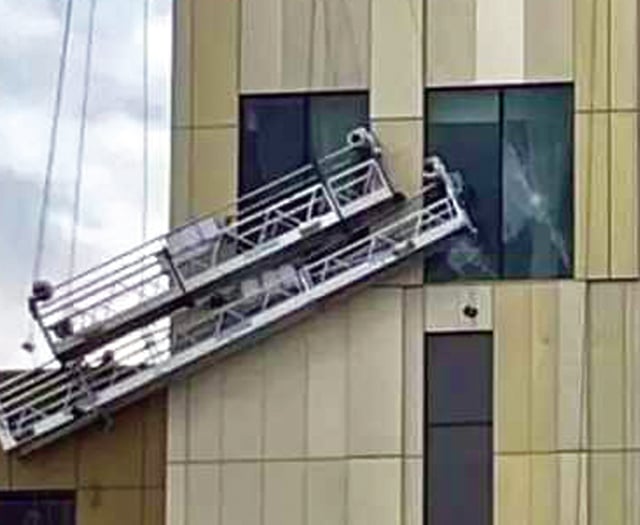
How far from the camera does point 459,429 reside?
33.2 meters

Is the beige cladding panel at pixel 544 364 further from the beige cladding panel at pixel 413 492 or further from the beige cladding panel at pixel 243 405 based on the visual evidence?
the beige cladding panel at pixel 243 405

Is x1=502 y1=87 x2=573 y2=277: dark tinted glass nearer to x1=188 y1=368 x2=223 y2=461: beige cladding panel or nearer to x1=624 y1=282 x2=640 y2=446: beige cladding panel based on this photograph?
x1=624 y1=282 x2=640 y2=446: beige cladding panel

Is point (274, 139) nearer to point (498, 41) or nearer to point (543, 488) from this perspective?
point (498, 41)

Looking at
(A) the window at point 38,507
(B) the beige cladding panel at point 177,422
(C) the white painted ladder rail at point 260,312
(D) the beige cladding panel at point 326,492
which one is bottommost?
(A) the window at point 38,507

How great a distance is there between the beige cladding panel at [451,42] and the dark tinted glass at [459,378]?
3.28 metres

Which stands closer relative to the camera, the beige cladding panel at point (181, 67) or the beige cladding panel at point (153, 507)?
the beige cladding panel at point (181, 67)

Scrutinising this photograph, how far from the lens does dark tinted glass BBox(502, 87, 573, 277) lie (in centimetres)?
3338

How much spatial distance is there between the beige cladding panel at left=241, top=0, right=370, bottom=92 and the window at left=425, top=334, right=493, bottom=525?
142 inches

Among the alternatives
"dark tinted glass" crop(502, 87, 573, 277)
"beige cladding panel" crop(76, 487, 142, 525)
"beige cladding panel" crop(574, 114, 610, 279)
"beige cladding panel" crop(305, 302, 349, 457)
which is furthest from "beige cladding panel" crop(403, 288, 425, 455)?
"beige cladding panel" crop(76, 487, 142, 525)

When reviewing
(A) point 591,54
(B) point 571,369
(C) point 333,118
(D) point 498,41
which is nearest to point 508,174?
(D) point 498,41

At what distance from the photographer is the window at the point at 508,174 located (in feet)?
110

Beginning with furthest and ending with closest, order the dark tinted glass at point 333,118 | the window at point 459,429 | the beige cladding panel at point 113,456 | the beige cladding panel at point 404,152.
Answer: the beige cladding panel at point 113,456
the dark tinted glass at point 333,118
the beige cladding panel at point 404,152
the window at point 459,429

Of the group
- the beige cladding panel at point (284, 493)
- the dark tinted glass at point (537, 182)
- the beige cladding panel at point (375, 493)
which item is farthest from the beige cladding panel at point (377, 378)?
the dark tinted glass at point (537, 182)

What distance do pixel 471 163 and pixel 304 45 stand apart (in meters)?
2.61
